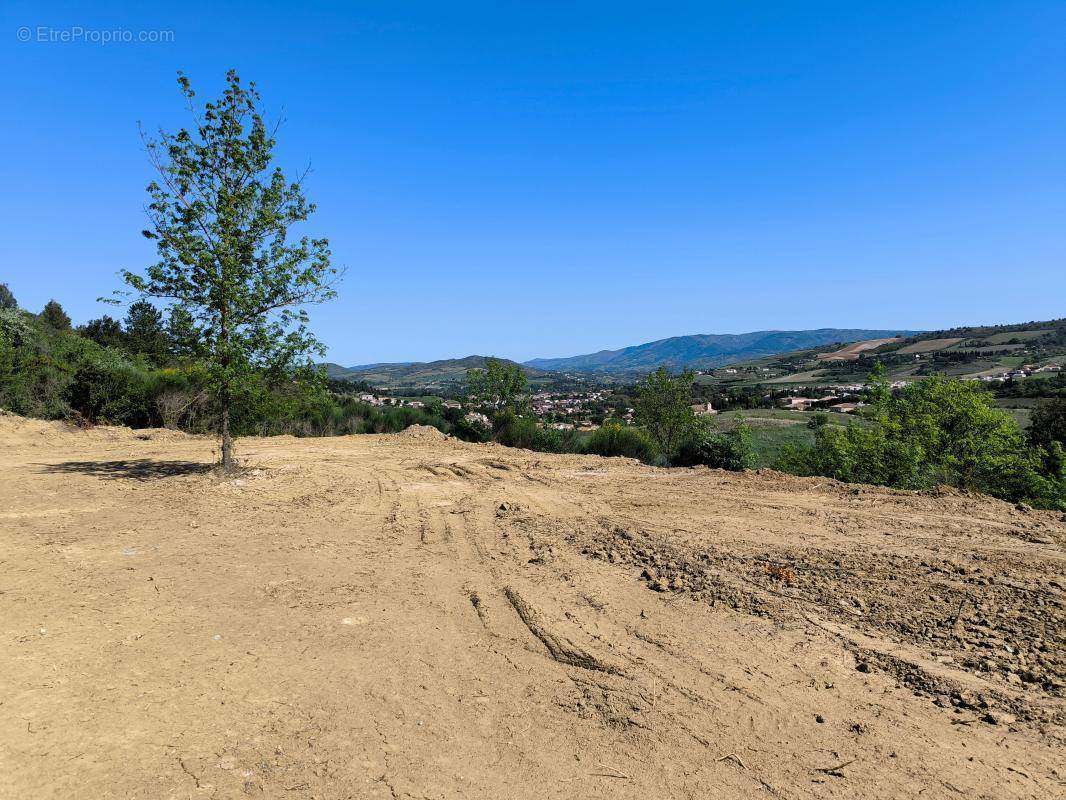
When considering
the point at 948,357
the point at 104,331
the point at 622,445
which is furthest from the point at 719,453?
the point at 948,357

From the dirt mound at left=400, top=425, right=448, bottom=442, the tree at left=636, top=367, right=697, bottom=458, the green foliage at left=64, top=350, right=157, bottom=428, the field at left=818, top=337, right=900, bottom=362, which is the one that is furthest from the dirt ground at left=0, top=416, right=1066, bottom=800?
the field at left=818, top=337, right=900, bottom=362

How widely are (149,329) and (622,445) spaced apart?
1166 centimetres

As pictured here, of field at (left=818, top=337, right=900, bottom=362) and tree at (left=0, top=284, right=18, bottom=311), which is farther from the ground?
tree at (left=0, top=284, right=18, bottom=311)

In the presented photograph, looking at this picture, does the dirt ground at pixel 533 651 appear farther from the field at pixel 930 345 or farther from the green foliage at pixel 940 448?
the field at pixel 930 345

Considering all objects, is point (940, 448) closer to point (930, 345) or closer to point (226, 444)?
point (226, 444)

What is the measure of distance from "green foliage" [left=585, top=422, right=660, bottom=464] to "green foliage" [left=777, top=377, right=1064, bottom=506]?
5.37m

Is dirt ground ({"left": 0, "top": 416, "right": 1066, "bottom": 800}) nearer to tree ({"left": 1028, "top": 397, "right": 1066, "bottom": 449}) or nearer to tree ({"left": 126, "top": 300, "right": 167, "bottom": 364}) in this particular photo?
tree ({"left": 126, "top": 300, "right": 167, "bottom": 364})

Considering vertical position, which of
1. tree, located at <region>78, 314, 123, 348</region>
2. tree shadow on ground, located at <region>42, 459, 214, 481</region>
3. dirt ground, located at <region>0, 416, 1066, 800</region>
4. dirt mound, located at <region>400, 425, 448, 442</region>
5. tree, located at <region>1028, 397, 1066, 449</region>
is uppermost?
tree, located at <region>78, 314, 123, 348</region>

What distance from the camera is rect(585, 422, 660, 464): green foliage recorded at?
1603cm

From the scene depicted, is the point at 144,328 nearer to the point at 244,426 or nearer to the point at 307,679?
the point at 244,426

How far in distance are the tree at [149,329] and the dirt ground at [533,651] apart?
291 centimetres

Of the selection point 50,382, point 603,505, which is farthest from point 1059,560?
point 50,382

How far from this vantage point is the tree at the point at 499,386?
19.9 m

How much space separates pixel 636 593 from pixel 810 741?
2253 millimetres
